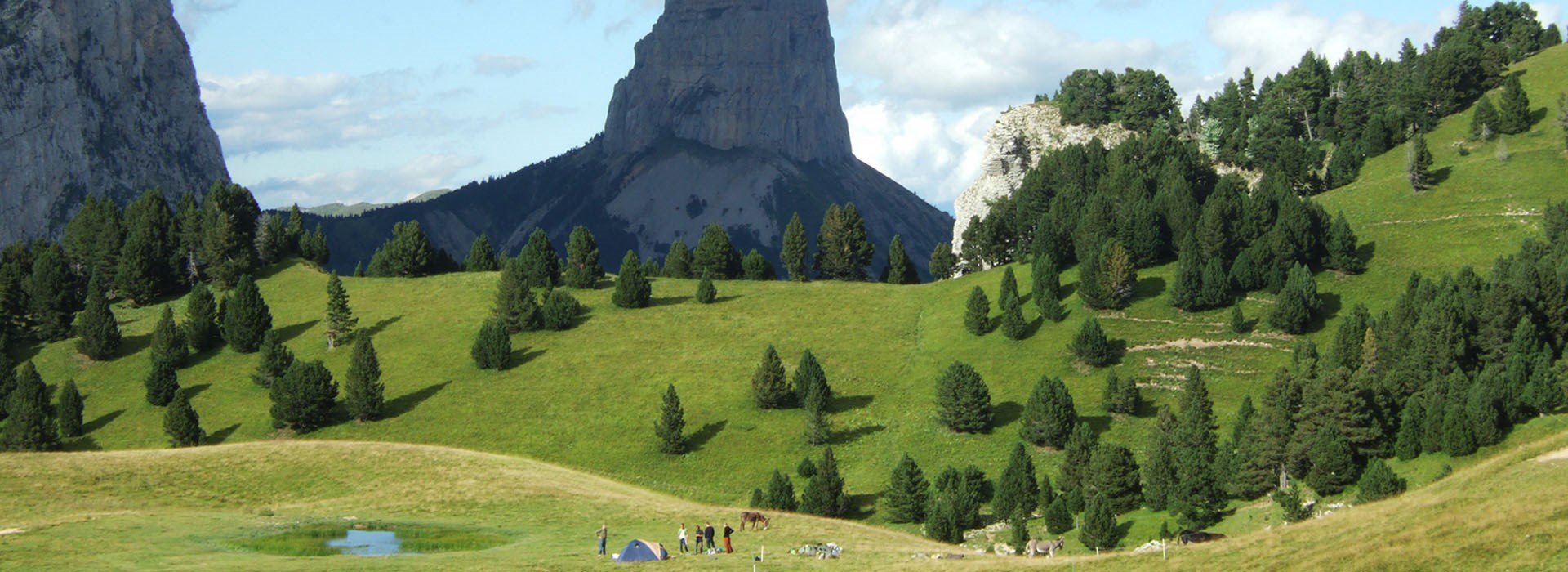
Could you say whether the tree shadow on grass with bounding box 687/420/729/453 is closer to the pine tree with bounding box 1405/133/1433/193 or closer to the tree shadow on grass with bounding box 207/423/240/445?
the tree shadow on grass with bounding box 207/423/240/445

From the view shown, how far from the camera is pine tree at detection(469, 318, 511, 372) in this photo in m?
126

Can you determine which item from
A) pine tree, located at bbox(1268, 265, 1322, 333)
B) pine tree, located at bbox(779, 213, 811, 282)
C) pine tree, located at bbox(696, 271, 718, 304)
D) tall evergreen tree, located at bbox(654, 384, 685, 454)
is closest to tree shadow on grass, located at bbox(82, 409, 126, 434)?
tall evergreen tree, located at bbox(654, 384, 685, 454)

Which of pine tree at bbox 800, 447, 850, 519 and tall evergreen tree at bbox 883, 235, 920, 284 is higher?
tall evergreen tree at bbox 883, 235, 920, 284

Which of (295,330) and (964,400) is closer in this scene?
(964,400)

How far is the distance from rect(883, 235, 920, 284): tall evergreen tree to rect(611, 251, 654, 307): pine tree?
3459 cm

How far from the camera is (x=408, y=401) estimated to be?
120000 millimetres

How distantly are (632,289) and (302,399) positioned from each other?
1406 inches

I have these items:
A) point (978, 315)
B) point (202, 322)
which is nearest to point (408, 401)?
point (202, 322)

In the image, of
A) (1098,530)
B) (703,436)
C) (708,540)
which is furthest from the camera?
(703,436)

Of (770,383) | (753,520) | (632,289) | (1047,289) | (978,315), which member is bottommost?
(753,520)

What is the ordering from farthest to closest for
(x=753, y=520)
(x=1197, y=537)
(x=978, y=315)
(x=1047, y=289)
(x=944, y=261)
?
(x=944, y=261)
(x=1047, y=289)
(x=978, y=315)
(x=753, y=520)
(x=1197, y=537)

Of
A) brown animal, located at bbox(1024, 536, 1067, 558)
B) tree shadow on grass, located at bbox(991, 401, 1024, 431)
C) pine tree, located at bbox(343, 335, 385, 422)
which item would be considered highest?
pine tree, located at bbox(343, 335, 385, 422)

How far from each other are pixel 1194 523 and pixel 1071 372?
39.1m

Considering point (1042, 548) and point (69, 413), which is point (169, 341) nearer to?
point (69, 413)
